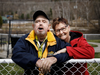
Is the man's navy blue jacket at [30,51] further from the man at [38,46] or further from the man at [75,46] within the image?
the man at [75,46]

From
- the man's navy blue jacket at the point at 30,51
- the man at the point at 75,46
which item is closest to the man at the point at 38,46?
the man's navy blue jacket at the point at 30,51

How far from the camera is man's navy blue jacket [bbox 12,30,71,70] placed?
1.21m

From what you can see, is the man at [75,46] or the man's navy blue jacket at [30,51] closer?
the man's navy blue jacket at [30,51]

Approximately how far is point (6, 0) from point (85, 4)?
69.3 ft

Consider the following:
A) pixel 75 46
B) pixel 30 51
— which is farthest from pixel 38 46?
pixel 75 46

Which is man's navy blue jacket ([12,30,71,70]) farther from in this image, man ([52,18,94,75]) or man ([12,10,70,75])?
man ([52,18,94,75])

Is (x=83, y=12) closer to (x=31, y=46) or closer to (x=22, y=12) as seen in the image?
(x=22, y=12)

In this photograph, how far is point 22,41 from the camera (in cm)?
142

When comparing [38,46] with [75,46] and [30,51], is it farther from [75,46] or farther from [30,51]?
[75,46]

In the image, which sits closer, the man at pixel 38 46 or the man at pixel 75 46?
the man at pixel 38 46

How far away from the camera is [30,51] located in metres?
1.44

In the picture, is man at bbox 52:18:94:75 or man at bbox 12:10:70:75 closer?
man at bbox 12:10:70:75

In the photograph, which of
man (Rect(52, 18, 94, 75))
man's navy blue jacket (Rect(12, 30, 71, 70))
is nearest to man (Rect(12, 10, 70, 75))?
man's navy blue jacket (Rect(12, 30, 71, 70))

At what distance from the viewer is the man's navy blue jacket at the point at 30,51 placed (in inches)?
47.4
